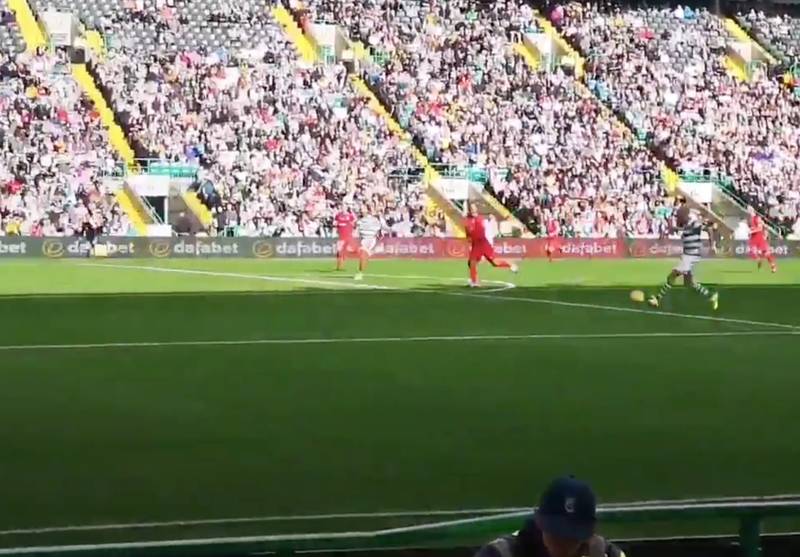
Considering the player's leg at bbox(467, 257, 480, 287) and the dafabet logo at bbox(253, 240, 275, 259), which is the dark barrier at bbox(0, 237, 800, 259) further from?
the player's leg at bbox(467, 257, 480, 287)

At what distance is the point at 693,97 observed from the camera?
202 feet

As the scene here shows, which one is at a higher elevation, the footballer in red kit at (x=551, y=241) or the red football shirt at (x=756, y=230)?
the red football shirt at (x=756, y=230)

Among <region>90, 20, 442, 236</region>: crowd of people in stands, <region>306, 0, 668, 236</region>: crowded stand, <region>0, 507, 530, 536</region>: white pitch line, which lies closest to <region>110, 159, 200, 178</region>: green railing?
<region>90, 20, 442, 236</region>: crowd of people in stands

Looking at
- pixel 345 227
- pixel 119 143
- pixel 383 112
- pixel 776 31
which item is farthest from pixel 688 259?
pixel 776 31

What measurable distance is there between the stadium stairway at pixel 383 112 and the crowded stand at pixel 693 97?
9.79 m

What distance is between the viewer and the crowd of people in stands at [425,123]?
1932 inches

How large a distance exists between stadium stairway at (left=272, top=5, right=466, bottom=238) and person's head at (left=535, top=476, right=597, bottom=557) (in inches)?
1801

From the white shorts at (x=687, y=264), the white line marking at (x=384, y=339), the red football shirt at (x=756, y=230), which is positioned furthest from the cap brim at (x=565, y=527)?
the red football shirt at (x=756, y=230)

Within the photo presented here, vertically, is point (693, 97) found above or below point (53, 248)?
above

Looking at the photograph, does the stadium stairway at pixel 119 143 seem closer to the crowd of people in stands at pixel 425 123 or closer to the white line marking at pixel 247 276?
the crowd of people in stands at pixel 425 123

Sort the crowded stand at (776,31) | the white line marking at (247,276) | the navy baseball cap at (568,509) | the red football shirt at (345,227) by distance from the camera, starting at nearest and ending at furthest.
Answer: the navy baseball cap at (568,509)
the white line marking at (247,276)
the red football shirt at (345,227)
the crowded stand at (776,31)

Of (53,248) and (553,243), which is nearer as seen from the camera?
(53,248)

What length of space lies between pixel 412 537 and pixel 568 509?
3.47 feet

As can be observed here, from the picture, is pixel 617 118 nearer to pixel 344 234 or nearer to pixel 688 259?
pixel 344 234
